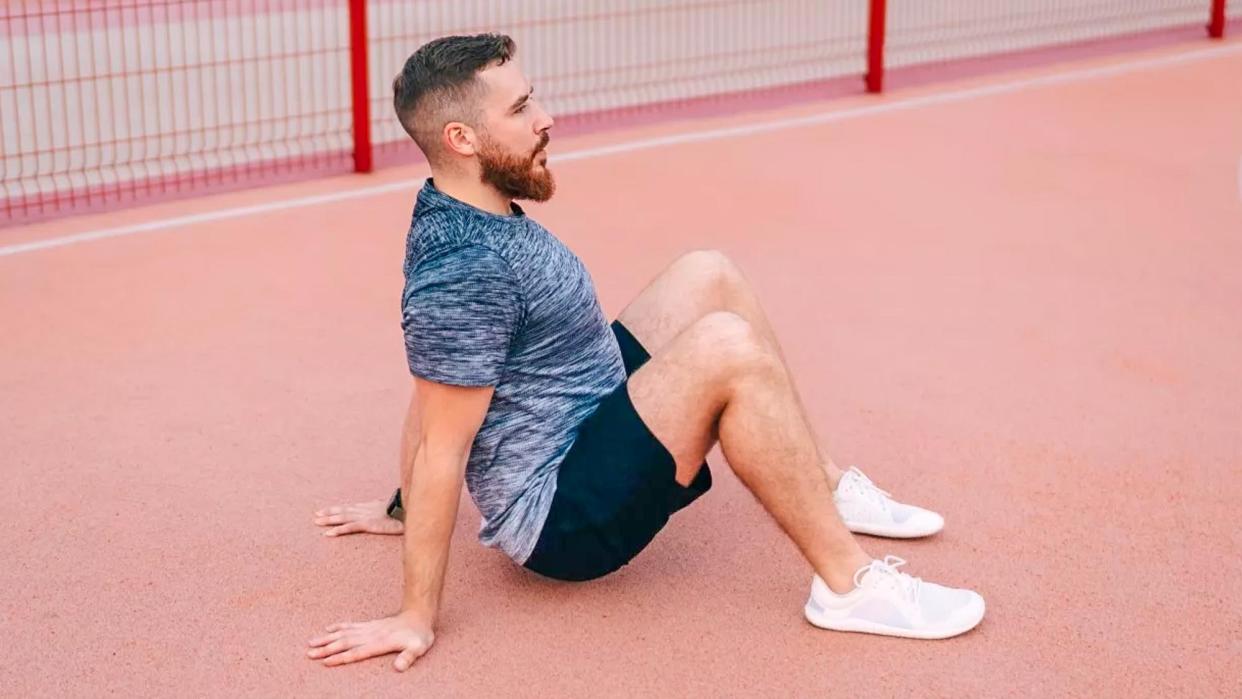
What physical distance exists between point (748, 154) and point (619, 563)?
495cm

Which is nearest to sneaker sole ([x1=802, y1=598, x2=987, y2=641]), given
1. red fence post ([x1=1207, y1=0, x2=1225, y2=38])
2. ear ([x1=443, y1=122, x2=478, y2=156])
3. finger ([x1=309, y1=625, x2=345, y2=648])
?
finger ([x1=309, y1=625, x2=345, y2=648])

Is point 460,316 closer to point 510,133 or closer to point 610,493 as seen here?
point 510,133

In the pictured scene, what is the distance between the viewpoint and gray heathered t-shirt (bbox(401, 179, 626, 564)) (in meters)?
3.88

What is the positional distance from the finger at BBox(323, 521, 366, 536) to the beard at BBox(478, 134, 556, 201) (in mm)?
1106

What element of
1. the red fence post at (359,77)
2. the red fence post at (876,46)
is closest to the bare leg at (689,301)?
the red fence post at (359,77)

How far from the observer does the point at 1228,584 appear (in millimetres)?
4445

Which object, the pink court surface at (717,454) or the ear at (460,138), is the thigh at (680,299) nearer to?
the pink court surface at (717,454)

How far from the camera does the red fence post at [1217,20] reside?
12.0 m

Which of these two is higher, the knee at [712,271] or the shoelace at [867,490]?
the knee at [712,271]

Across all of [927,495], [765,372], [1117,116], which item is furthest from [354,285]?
[1117,116]

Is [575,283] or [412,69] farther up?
[412,69]

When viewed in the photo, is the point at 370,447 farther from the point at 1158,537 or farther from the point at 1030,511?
the point at 1158,537

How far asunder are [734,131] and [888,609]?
547 cm

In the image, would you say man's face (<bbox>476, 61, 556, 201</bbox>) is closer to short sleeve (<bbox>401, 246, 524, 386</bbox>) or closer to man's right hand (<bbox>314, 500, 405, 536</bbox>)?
short sleeve (<bbox>401, 246, 524, 386</bbox>)
